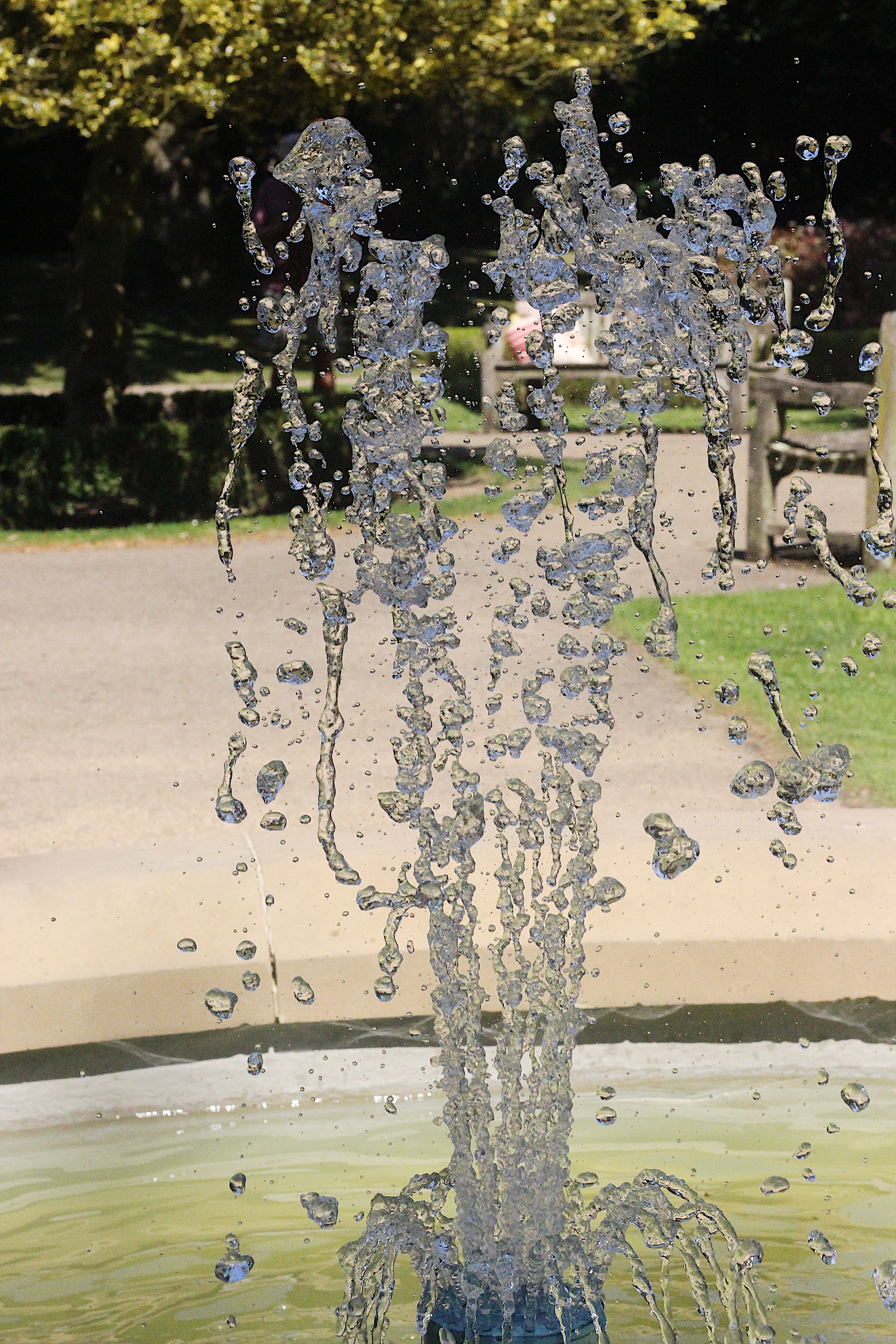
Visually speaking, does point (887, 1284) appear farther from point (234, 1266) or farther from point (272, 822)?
point (272, 822)

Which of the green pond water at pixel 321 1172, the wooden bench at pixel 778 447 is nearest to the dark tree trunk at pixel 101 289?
the wooden bench at pixel 778 447

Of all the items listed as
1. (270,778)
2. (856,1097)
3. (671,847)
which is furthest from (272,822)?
(856,1097)

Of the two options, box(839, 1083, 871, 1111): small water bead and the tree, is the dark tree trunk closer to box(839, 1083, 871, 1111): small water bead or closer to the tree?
the tree

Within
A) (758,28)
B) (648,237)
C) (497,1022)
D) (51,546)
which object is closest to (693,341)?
(648,237)

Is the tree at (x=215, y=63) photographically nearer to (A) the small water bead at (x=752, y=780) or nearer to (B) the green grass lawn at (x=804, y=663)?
(B) the green grass lawn at (x=804, y=663)

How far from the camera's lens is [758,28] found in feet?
63.4

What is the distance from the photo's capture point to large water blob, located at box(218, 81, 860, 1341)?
7.71 feet

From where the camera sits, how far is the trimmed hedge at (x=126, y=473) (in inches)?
397

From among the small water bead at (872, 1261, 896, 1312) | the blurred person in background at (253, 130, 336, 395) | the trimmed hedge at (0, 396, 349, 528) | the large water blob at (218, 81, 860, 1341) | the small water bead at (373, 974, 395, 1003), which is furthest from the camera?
the blurred person in background at (253, 130, 336, 395)

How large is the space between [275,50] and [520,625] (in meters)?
7.16

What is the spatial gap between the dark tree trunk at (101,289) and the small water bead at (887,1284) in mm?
9281

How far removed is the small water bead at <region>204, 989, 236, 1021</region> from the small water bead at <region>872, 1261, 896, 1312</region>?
3.87 feet

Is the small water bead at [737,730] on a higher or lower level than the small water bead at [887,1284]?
higher

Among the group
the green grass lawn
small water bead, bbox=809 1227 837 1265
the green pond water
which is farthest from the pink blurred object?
small water bead, bbox=809 1227 837 1265
